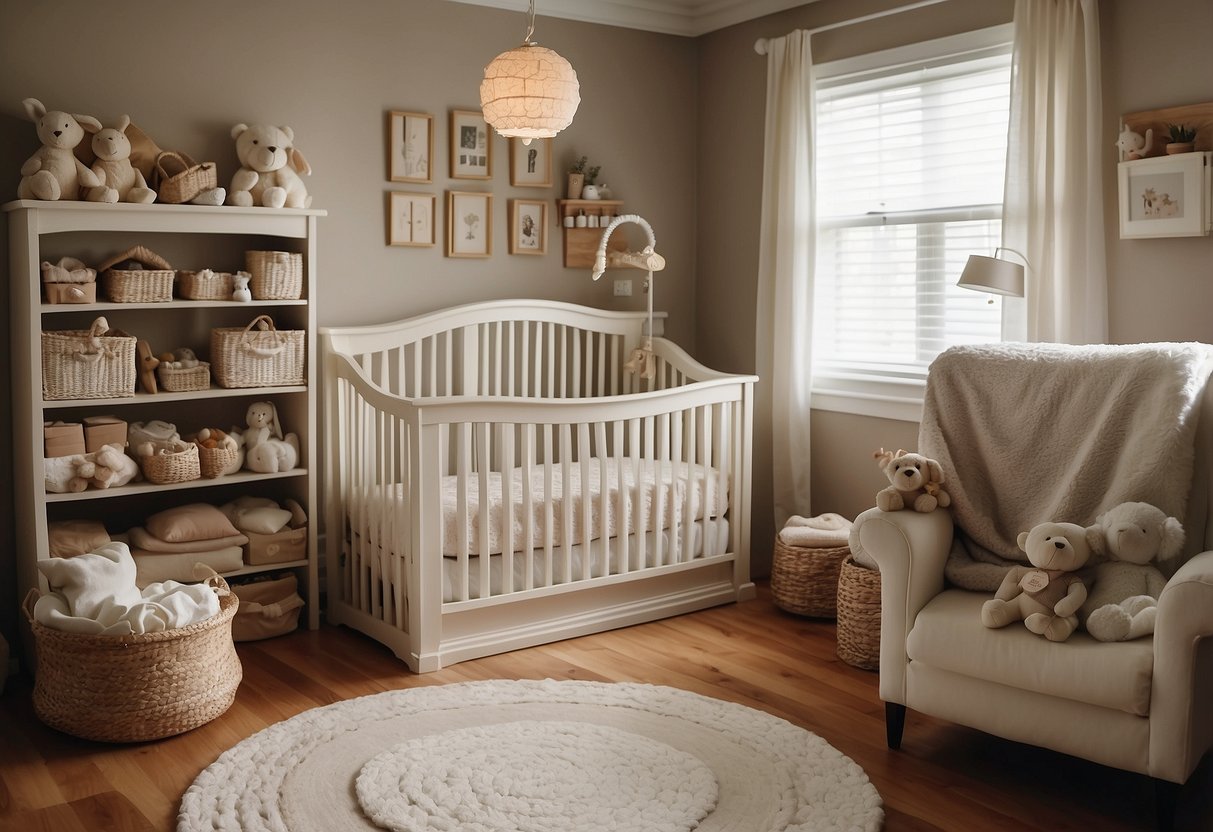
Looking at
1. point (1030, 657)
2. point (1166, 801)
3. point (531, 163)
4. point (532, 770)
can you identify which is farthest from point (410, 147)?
point (1166, 801)

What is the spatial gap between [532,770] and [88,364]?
178 centimetres

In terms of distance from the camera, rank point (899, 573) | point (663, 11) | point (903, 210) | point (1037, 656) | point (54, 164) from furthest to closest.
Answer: point (663, 11), point (903, 210), point (54, 164), point (899, 573), point (1037, 656)

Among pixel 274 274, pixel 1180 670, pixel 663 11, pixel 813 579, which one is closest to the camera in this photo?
pixel 1180 670

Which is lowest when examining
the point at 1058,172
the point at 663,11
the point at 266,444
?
the point at 266,444

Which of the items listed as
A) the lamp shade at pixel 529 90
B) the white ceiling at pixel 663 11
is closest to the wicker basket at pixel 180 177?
the lamp shade at pixel 529 90

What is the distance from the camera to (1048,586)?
2.55 m

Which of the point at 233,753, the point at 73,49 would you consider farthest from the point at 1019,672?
the point at 73,49

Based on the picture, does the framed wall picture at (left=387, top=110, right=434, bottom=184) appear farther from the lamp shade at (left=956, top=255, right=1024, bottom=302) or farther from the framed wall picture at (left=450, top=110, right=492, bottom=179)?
the lamp shade at (left=956, top=255, right=1024, bottom=302)

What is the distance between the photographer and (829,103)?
4352 millimetres

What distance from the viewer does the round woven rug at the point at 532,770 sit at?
2.43 metres

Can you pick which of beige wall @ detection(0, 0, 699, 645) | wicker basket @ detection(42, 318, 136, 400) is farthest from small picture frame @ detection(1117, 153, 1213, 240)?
wicker basket @ detection(42, 318, 136, 400)

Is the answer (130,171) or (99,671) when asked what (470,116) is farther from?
(99,671)

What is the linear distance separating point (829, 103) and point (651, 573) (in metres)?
1.95

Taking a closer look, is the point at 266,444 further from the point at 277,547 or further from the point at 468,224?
the point at 468,224
